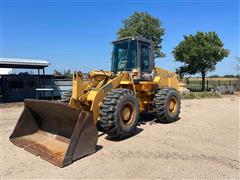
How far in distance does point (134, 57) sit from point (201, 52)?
1892cm

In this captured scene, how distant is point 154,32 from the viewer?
27.7 meters

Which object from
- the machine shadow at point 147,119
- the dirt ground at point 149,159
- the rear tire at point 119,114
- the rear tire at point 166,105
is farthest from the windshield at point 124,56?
the dirt ground at point 149,159

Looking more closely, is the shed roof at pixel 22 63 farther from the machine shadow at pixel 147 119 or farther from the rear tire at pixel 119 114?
the rear tire at pixel 119 114

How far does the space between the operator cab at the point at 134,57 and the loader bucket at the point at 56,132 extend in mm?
2811

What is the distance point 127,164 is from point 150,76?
4.08 meters

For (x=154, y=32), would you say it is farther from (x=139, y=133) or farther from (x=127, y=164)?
(x=127, y=164)

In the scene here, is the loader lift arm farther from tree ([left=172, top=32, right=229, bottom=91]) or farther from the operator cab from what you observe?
tree ([left=172, top=32, right=229, bottom=91])

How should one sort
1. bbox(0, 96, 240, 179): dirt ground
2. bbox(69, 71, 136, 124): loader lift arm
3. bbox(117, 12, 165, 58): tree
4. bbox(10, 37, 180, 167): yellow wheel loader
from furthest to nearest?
bbox(117, 12, 165, 58): tree → bbox(69, 71, 136, 124): loader lift arm → bbox(10, 37, 180, 167): yellow wheel loader → bbox(0, 96, 240, 179): dirt ground

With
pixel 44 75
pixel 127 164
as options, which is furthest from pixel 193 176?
pixel 44 75

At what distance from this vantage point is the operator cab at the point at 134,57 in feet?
25.4

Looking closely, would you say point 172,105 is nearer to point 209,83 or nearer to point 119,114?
point 119,114

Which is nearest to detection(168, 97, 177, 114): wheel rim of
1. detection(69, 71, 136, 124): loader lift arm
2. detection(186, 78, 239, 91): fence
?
detection(69, 71, 136, 124): loader lift arm

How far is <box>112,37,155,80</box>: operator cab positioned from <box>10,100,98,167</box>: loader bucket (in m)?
2.81

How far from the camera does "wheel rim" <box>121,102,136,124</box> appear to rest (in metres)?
6.17
